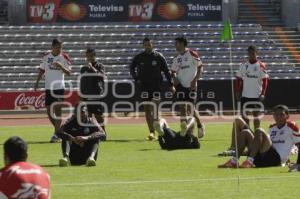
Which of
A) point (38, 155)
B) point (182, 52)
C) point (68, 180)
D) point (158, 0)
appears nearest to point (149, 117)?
point (182, 52)

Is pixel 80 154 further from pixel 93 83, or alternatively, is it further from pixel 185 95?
pixel 93 83

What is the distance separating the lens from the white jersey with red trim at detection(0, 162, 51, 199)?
22.9 ft

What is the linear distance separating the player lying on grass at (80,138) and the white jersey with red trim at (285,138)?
2.71 m

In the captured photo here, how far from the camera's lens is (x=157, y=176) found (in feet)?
43.1

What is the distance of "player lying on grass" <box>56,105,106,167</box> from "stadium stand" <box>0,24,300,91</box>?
80.6ft

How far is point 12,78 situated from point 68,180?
27.0 meters

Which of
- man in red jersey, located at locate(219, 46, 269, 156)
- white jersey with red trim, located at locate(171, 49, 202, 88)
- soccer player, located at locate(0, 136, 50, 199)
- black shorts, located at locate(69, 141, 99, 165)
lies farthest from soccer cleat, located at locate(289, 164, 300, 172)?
soccer player, located at locate(0, 136, 50, 199)

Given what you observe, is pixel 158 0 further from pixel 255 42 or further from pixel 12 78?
pixel 12 78

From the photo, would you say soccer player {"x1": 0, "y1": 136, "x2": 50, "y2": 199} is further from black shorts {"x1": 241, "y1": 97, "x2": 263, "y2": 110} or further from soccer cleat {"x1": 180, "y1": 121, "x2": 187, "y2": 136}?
black shorts {"x1": 241, "y1": 97, "x2": 263, "y2": 110}

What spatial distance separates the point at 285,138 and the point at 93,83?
742 centimetres

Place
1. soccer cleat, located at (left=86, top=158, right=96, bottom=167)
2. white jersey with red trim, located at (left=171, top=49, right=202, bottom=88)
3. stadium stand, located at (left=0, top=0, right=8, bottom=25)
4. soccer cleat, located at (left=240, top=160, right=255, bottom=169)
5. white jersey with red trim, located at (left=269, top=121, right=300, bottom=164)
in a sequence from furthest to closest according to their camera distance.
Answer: stadium stand, located at (left=0, top=0, right=8, bottom=25) → white jersey with red trim, located at (left=171, top=49, right=202, bottom=88) → soccer cleat, located at (left=86, top=158, right=96, bottom=167) → soccer cleat, located at (left=240, top=160, right=255, bottom=169) → white jersey with red trim, located at (left=269, top=121, right=300, bottom=164)

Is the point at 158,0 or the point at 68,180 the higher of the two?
the point at 158,0

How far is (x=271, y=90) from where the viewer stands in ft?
116

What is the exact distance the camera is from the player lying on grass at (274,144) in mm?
14148
